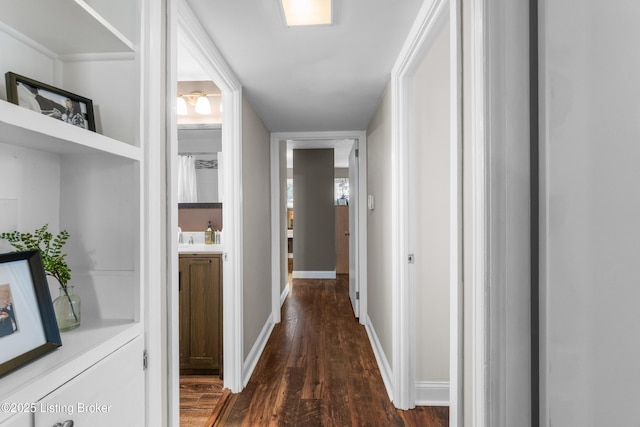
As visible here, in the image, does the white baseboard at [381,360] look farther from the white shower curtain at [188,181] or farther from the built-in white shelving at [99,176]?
the white shower curtain at [188,181]

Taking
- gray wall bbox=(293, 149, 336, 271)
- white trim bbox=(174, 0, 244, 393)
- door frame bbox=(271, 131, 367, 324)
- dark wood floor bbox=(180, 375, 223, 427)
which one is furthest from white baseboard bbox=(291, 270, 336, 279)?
white trim bbox=(174, 0, 244, 393)

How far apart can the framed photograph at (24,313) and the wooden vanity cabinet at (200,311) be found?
166cm

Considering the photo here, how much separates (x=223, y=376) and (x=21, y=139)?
2149 mm

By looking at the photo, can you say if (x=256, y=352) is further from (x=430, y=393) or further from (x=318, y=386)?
(x=430, y=393)

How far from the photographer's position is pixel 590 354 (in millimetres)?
654

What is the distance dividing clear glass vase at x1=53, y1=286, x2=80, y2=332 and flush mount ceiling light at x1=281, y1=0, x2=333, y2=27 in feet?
4.56

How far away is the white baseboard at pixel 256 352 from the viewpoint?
8.10ft

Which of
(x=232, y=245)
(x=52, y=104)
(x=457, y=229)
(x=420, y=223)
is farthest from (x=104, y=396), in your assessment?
(x=420, y=223)

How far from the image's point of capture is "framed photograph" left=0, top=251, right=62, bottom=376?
69 cm

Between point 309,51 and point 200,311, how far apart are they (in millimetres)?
1932

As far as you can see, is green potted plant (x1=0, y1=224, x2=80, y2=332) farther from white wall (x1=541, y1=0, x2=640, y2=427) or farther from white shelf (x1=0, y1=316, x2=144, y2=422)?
white wall (x1=541, y1=0, x2=640, y2=427)

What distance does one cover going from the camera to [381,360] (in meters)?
2.67

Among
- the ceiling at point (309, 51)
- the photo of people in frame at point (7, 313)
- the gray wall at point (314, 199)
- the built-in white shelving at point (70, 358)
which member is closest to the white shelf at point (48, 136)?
the photo of people in frame at point (7, 313)

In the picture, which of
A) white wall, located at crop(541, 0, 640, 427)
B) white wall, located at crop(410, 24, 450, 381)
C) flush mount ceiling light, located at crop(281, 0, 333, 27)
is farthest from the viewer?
white wall, located at crop(410, 24, 450, 381)
